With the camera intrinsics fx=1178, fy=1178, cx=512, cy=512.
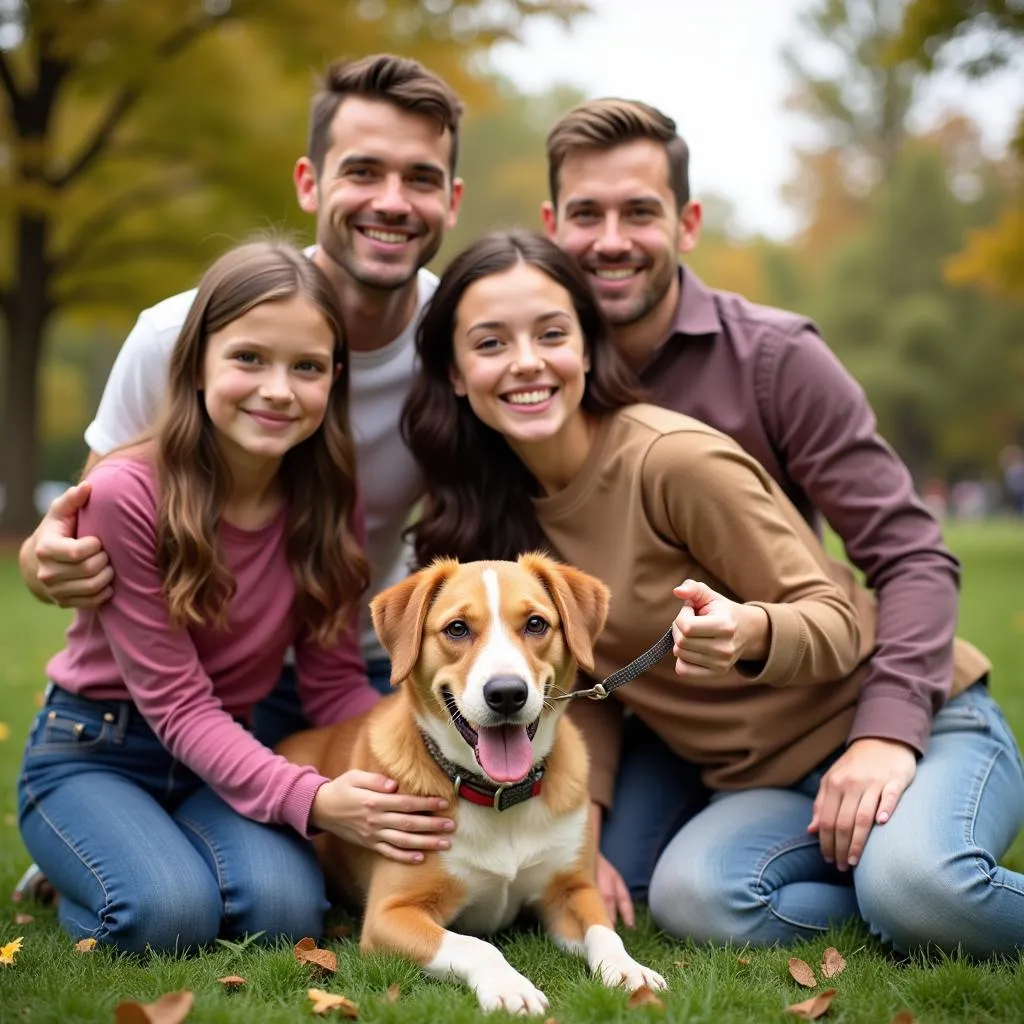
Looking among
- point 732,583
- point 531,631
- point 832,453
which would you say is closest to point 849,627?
point 732,583

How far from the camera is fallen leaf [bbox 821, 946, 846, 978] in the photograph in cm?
349

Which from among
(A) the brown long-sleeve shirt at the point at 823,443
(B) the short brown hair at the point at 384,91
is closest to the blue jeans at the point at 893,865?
(A) the brown long-sleeve shirt at the point at 823,443

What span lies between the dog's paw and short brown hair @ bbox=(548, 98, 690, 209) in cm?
322

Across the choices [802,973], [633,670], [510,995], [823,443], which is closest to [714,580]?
[633,670]

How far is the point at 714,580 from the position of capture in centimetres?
418

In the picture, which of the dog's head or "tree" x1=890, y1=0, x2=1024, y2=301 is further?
"tree" x1=890, y1=0, x2=1024, y2=301

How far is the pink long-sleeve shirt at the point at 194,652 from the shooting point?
3.96 meters

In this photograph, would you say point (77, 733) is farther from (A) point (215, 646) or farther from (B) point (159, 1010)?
(B) point (159, 1010)

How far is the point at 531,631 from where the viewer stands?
3.68 m

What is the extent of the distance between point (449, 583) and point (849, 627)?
1.39 m

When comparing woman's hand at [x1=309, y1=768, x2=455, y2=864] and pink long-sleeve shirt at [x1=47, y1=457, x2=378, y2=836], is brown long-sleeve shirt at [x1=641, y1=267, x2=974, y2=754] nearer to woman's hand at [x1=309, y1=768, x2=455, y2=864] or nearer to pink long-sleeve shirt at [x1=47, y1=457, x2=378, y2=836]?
woman's hand at [x1=309, y1=768, x2=455, y2=864]

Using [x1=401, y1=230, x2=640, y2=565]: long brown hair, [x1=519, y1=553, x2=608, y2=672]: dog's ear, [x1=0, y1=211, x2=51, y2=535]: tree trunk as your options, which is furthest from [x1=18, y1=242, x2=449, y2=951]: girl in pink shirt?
[x1=0, y1=211, x2=51, y2=535]: tree trunk

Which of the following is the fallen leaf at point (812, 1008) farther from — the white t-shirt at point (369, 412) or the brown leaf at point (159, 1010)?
the white t-shirt at point (369, 412)

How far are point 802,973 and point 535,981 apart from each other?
2.57 feet
